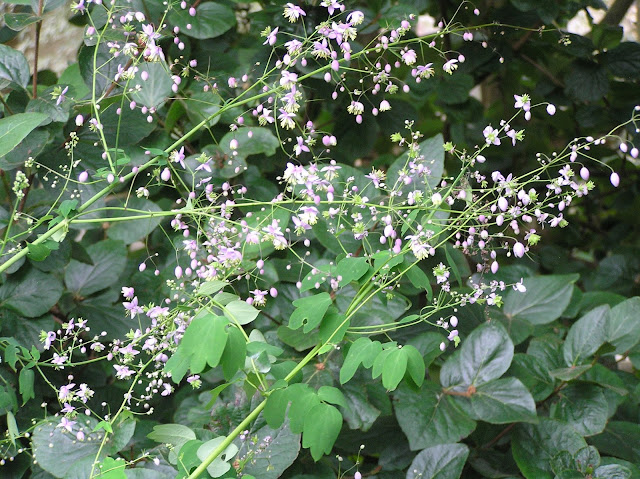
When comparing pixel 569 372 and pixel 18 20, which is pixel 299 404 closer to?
pixel 569 372

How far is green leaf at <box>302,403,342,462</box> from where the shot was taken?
0.65 m

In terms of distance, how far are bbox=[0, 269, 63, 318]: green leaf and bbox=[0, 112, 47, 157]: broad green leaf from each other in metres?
0.28

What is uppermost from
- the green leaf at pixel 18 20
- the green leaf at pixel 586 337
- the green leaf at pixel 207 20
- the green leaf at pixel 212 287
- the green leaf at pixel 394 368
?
the green leaf at pixel 18 20

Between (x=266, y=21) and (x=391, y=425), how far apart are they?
0.72 metres

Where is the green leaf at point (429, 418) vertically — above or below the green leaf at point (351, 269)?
below

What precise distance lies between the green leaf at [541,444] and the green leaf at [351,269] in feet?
1.34

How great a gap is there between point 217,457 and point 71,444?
0.84 feet

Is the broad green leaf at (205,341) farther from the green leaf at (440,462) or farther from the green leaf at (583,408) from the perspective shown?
the green leaf at (583,408)

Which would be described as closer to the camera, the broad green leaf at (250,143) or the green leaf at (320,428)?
the green leaf at (320,428)

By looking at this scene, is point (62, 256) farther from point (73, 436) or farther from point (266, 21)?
point (266, 21)

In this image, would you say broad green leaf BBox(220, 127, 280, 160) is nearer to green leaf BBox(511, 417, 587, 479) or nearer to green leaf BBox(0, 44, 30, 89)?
green leaf BBox(0, 44, 30, 89)

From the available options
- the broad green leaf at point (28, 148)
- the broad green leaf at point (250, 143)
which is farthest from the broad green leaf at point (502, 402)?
the broad green leaf at point (28, 148)

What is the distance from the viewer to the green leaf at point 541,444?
3.04 ft

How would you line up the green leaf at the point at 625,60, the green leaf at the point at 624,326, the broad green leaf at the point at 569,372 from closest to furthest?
1. the broad green leaf at the point at 569,372
2. the green leaf at the point at 624,326
3. the green leaf at the point at 625,60
